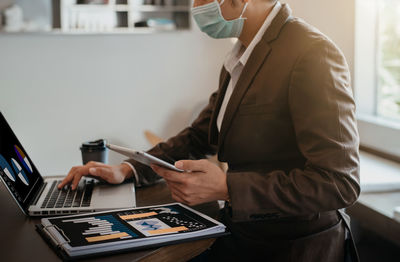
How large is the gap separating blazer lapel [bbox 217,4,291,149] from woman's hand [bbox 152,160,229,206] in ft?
0.65

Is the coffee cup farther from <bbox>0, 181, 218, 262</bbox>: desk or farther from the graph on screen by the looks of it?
the graph on screen

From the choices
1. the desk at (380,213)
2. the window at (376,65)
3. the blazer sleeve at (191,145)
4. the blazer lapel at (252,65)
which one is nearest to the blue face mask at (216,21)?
the blazer lapel at (252,65)

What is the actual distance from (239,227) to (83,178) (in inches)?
21.3

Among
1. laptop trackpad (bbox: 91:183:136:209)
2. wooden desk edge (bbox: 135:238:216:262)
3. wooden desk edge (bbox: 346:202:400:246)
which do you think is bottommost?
wooden desk edge (bbox: 346:202:400:246)

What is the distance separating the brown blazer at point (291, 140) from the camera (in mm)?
1191

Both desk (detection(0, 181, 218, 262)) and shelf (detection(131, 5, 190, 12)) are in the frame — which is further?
shelf (detection(131, 5, 190, 12))

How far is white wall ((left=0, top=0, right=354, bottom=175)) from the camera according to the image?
3.85m

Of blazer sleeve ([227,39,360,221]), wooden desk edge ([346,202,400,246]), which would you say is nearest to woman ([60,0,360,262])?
blazer sleeve ([227,39,360,221])

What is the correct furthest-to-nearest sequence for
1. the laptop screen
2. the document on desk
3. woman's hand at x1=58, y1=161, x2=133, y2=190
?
1. woman's hand at x1=58, y1=161, x2=133, y2=190
2. the laptop screen
3. the document on desk

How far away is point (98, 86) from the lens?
4.00 m

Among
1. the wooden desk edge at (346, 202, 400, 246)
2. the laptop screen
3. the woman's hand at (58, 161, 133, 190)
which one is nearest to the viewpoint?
the laptop screen

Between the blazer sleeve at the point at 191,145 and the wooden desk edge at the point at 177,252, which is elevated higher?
the blazer sleeve at the point at 191,145

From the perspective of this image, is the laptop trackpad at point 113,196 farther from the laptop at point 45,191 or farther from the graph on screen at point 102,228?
the graph on screen at point 102,228

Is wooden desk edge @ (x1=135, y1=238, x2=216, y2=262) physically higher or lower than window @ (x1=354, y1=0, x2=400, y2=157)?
lower
